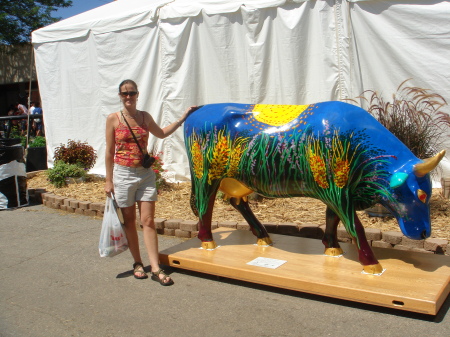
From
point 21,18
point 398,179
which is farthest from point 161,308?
point 21,18

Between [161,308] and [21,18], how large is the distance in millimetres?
20545

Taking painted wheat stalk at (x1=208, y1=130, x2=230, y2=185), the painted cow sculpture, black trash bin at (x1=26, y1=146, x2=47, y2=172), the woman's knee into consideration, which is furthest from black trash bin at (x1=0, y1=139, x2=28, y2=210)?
painted wheat stalk at (x1=208, y1=130, x2=230, y2=185)

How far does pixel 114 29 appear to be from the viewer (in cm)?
872

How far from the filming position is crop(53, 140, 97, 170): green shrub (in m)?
8.91

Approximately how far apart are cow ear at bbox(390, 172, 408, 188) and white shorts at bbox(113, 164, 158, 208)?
6.70 ft

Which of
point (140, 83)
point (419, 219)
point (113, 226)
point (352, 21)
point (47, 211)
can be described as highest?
Result: point (352, 21)

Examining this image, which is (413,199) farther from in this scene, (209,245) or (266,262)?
(209,245)

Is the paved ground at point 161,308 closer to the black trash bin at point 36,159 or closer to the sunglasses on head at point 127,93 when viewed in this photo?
the sunglasses on head at point 127,93

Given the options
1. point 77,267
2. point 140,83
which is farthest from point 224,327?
point 140,83

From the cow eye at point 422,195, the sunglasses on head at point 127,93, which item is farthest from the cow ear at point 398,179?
the sunglasses on head at point 127,93

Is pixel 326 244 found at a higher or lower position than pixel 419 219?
lower

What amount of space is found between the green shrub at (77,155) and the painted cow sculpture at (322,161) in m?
5.00

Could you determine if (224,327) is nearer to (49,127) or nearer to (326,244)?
(326,244)

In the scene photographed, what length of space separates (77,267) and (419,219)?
328cm
